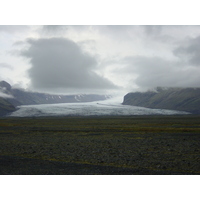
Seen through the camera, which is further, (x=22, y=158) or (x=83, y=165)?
(x=22, y=158)

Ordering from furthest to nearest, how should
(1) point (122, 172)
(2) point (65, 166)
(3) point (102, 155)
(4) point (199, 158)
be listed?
(3) point (102, 155) < (4) point (199, 158) < (2) point (65, 166) < (1) point (122, 172)

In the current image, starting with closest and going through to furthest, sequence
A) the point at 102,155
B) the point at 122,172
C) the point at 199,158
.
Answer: the point at 122,172
the point at 199,158
the point at 102,155

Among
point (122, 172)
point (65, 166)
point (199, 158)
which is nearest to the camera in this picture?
point (122, 172)

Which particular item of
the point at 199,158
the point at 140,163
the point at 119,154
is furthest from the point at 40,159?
the point at 199,158

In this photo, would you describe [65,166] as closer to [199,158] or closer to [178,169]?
[178,169]

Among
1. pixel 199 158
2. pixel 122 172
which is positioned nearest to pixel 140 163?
pixel 122 172

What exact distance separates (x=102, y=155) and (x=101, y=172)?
247 inches

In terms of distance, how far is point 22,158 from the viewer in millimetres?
22062

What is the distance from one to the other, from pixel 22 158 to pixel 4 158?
2.19m

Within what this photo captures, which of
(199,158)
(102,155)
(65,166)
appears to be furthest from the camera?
(102,155)

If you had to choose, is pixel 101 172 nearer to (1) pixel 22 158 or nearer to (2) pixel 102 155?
(2) pixel 102 155

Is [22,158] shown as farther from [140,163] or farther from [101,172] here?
[140,163]

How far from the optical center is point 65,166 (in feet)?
61.1

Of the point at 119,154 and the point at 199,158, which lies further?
the point at 119,154
